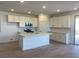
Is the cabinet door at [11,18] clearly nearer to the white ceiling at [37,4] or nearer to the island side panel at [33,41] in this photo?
the white ceiling at [37,4]

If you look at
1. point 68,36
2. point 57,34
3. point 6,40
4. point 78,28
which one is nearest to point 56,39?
point 57,34

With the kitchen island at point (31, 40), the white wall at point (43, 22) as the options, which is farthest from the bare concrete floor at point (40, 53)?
the white wall at point (43, 22)

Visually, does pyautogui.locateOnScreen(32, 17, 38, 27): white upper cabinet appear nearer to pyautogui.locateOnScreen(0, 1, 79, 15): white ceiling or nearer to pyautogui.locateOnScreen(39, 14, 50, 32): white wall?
pyautogui.locateOnScreen(39, 14, 50, 32): white wall

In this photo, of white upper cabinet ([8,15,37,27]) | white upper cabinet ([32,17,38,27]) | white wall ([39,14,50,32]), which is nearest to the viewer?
white upper cabinet ([8,15,37,27])

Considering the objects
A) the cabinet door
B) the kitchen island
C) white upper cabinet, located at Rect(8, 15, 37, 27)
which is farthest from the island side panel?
the cabinet door

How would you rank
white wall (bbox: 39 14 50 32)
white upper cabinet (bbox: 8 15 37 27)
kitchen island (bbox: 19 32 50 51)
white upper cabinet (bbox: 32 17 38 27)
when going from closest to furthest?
1. kitchen island (bbox: 19 32 50 51)
2. white upper cabinet (bbox: 8 15 37 27)
3. white wall (bbox: 39 14 50 32)
4. white upper cabinet (bbox: 32 17 38 27)

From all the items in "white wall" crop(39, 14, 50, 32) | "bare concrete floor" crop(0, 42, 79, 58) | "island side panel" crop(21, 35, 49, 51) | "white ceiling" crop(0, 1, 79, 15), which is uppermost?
"white ceiling" crop(0, 1, 79, 15)

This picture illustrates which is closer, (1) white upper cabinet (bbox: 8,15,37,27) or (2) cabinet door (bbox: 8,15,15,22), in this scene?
Result: (2) cabinet door (bbox: 8,15,15,22)

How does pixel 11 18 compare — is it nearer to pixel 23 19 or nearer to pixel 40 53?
pixel 23 19

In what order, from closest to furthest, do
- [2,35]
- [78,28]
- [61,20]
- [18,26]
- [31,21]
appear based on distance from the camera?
[78,28] < [2,35] < [61,20] < [18,26] < [31,21]

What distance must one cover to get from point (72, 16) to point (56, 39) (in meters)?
2.30

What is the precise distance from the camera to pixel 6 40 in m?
8.04

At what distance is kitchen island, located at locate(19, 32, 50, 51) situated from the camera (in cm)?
569

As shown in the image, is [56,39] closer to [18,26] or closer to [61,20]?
[61,20]
